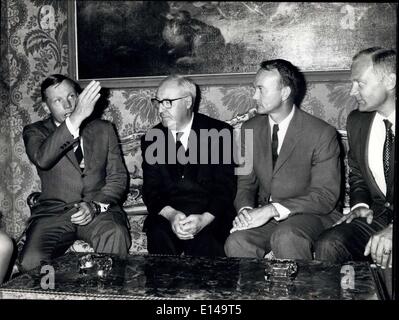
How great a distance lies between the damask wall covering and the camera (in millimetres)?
4059

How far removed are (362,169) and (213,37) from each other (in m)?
1.73

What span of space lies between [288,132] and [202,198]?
2.49 feet

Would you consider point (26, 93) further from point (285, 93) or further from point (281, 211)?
point (281, 211)

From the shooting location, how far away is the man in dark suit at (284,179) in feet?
9.41

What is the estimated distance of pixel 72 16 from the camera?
4.16m

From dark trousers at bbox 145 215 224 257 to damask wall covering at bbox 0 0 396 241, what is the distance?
3.95 feet

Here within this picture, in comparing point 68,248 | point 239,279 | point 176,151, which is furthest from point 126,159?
point 239,279

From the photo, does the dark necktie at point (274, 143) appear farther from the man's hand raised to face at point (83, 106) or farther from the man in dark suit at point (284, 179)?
the man's hand raised to face at point (83, 106)

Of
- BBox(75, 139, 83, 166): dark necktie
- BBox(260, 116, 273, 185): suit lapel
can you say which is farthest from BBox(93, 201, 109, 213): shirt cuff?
BBox(260, 116, 273, 185): suit lapel

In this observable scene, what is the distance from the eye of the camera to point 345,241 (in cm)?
269

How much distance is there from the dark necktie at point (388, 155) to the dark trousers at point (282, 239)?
49 centimetres

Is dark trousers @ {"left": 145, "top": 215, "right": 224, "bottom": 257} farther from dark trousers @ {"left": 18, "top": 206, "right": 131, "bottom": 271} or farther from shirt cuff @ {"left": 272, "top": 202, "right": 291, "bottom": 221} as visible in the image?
shirt cuff @ {"left": 272, "top": 202, "right": 291, "bottom": 221}

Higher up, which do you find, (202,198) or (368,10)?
(368,10)
